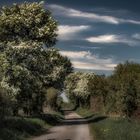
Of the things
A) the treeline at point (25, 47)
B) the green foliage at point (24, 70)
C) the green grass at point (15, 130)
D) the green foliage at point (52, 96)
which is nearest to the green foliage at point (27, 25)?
the treeline at point (25, 47)

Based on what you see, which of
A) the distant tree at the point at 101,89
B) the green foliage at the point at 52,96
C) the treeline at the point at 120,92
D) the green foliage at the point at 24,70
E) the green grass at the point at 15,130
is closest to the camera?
the green grass at the point at 15,130

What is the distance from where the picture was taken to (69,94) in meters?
183

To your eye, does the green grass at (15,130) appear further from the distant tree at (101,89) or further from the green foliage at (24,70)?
the distant tree at (101,89)

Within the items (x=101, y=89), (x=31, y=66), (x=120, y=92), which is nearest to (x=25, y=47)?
(x=31, y=66)

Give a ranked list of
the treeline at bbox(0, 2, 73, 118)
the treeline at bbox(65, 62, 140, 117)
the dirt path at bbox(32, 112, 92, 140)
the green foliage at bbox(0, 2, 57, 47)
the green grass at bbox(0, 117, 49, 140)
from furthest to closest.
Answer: the green foliage at bbox(0, 2, 57, 47) → the treeline at bbox(65, 62, 140, 117) → the treeline at bbox(0, 2, 73, 118) → the dirt path at bbox(32, 112, 92, 140) → the green grass at bbox(0, 117, 49, 140)

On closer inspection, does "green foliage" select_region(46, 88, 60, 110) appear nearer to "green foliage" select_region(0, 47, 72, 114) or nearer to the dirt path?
"green foliage" select_region(0, 47, 72, 114)

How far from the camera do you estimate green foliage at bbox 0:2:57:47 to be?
66125 millimetres

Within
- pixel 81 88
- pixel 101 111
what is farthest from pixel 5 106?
pixel 81 88

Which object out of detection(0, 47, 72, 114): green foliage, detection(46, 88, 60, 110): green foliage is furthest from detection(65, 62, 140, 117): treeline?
detection(0, 47, 72, 114): green foliage

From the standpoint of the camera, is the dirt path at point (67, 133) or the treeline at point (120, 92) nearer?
the dirt path at point (67, 133)

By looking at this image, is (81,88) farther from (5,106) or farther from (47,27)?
(5,106)

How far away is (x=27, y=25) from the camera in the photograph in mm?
65750

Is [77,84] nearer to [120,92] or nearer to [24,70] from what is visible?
[120,92]

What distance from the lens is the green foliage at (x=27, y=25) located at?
217 ft
